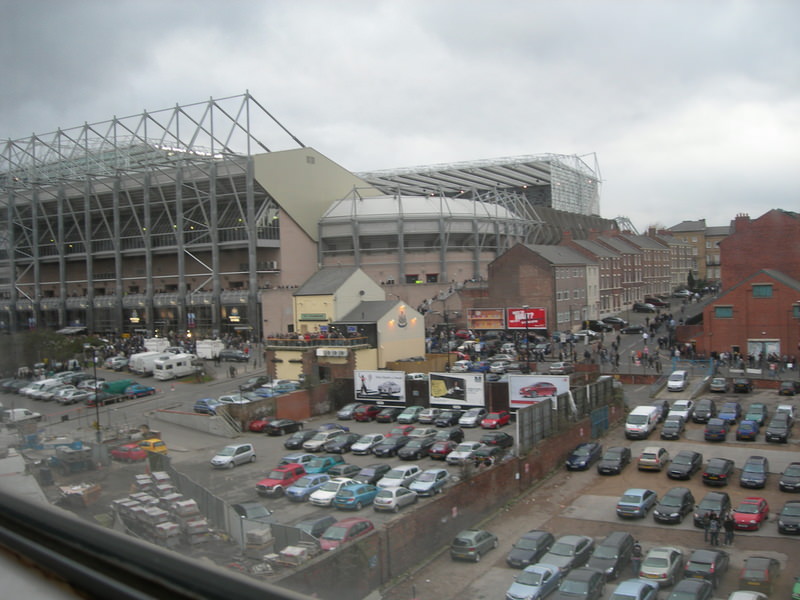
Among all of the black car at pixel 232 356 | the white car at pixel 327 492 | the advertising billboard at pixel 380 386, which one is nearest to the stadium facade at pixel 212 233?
the black car at pixel 232 356

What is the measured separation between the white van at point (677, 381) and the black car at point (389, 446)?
392 inches

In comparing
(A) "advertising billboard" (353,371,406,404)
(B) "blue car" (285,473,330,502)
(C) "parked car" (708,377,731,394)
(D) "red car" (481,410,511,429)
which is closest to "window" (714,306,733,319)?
(C) "parked car" (708,377,731,394)

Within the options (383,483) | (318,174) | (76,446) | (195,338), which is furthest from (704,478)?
(318,174)

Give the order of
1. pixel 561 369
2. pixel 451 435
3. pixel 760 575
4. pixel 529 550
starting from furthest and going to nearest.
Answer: pixel 561 369 → pixel 451 435 → pixel 529 550 → pixel 760 575

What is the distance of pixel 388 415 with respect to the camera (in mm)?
19703

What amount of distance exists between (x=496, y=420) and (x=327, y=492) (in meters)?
7.32

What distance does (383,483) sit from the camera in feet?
41.1

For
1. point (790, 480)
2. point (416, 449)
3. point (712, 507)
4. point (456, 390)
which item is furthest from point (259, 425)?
point (790, 480)

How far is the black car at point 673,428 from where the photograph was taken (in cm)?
1669

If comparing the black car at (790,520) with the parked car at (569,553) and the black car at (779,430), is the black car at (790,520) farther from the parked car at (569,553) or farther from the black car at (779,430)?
the black car at (779,430)

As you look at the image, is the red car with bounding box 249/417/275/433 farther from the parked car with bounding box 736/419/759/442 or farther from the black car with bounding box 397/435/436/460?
the parked car with bounding box 736/419/759/442

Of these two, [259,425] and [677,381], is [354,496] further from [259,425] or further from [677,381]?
[677,381]

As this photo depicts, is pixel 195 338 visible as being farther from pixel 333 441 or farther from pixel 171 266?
pixel 333 441

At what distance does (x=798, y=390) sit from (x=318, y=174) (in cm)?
3035
